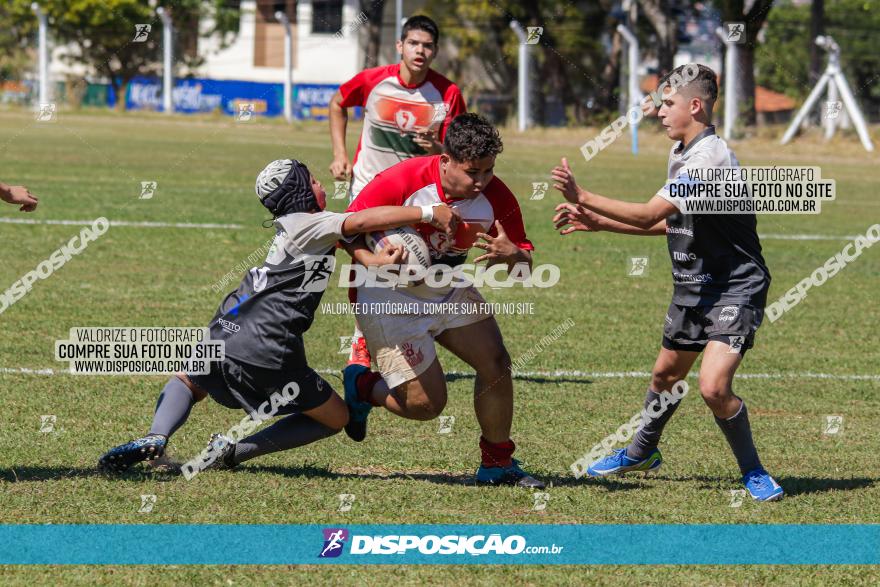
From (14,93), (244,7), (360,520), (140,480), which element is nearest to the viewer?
(360,520)

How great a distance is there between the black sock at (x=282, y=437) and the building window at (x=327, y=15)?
67181 mm

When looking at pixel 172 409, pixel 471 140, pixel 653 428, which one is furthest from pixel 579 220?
pixel 172 409

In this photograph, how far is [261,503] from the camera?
6.36 m

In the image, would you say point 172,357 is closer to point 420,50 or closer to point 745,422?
point 420,50

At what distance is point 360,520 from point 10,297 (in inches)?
291

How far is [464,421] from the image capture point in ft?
28.0

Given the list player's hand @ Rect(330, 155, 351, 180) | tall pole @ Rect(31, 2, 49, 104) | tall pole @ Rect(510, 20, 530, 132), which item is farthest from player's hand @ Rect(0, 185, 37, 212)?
tall pole @ Rect(31, 2, 49, 104)

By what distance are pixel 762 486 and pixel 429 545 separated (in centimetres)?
196

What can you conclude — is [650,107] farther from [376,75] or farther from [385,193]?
[385,193]

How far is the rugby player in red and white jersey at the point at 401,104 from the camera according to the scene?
9727 mm

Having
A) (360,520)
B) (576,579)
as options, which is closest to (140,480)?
(360,520)

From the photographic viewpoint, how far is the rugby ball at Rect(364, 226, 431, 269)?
6.68 meters

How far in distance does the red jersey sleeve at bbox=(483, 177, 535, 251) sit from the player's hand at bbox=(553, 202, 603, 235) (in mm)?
259

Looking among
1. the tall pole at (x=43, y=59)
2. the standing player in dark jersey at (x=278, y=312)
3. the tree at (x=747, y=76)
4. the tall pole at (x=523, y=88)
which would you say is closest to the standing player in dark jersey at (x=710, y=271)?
the standing player in dark jersey at (x=278, y=312)
